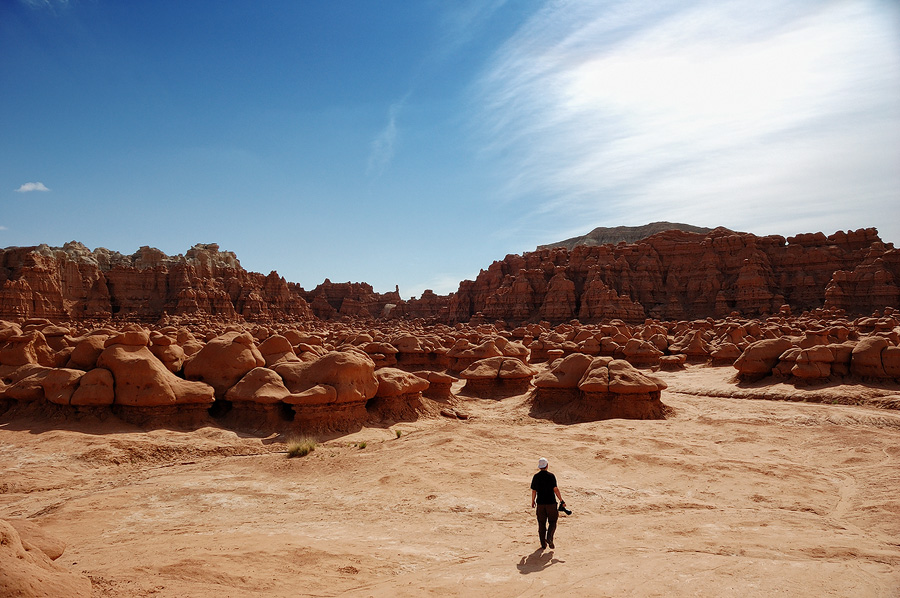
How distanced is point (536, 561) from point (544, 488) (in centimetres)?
86

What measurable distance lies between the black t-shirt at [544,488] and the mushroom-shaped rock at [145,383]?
9333mm

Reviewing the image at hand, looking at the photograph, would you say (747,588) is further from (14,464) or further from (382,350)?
(382,350)

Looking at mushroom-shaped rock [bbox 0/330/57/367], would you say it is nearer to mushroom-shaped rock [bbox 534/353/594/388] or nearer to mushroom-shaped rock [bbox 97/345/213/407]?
mushroom-shaped rock [bbox 97/345/213/407]

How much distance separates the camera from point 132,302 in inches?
2594

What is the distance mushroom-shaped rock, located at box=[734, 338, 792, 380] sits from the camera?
19.8 m

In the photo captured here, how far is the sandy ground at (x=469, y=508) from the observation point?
16.8 feet

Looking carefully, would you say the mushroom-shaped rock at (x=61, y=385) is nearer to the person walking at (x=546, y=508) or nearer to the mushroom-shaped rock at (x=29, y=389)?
the mushroom-shaped rock at (x=29, y=389)

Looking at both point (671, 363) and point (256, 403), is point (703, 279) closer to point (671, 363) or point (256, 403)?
point (671, 363)

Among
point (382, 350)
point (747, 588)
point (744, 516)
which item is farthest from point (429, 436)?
point (382, 350)

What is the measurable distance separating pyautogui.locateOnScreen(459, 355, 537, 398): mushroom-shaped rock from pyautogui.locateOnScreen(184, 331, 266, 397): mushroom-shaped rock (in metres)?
8.08

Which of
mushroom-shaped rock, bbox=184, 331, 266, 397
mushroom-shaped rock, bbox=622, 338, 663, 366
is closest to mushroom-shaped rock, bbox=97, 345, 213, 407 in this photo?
mushroom-shaped rock, bbox=184, 331, 266, 397

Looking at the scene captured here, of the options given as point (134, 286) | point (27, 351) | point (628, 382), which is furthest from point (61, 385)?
point (134, 286)

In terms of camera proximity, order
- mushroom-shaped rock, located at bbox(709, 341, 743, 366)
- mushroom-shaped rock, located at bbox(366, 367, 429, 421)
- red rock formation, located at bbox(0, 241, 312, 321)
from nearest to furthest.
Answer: mushroom-shaped rock, located at bbox(366, 367, 429, 421)
mushroom-shaped rock, located at bbox(709, 341, 743, 366)
red rock formation, located at bbox(0, 241, 312, 321)

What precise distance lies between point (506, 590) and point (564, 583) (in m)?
0.58
